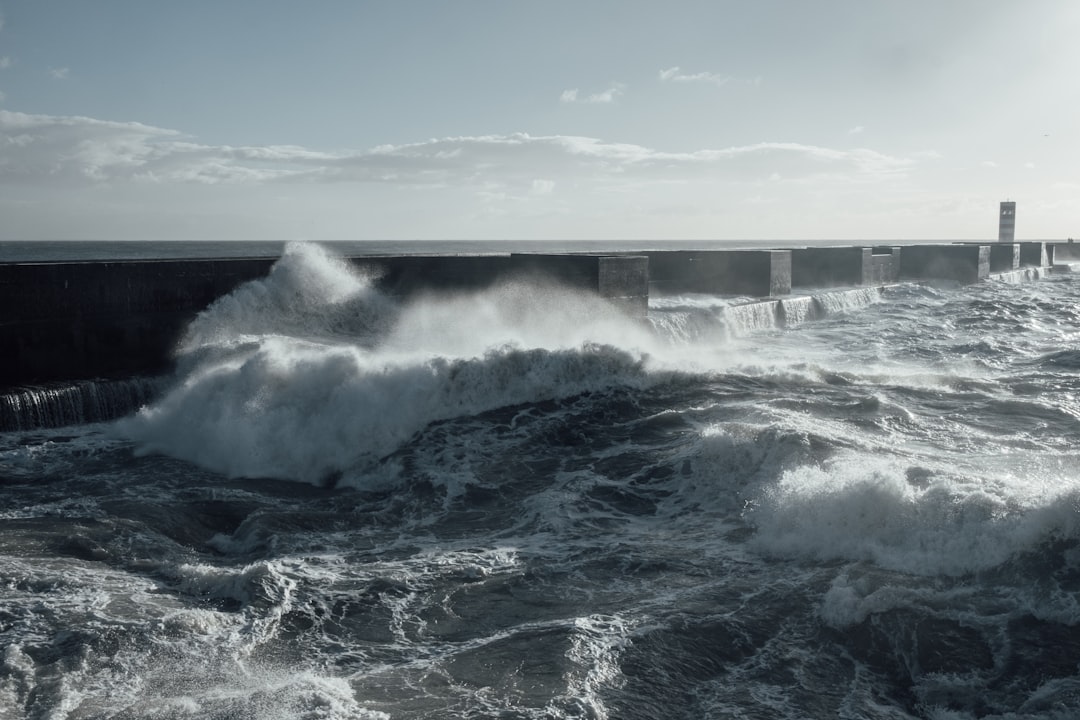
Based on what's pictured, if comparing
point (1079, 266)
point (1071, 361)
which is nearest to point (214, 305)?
point (1071, 361)

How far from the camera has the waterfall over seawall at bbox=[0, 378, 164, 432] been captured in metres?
10.5

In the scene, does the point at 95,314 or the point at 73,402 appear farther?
the point at 95,314

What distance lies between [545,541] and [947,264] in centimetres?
3309

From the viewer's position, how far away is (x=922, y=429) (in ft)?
31.2

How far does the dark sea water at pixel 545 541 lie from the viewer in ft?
15.7

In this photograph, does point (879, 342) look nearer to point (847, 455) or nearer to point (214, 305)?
point (847, 455)

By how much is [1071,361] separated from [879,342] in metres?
3.91

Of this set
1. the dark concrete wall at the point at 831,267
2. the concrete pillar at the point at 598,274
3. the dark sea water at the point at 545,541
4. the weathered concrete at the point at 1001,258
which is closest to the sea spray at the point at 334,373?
the dark sea water at the point at 545,541

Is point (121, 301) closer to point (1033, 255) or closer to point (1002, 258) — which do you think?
point (1002, 258)

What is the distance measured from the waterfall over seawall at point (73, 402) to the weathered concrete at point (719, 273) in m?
14.2

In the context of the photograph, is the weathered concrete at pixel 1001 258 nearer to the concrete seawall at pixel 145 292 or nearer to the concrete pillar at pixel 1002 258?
the concrete pillar at pixel 1002 258

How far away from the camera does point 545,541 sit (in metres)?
7.11

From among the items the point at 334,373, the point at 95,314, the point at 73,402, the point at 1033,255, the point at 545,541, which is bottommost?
the point at 545,541

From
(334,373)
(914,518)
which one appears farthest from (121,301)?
(914,518)
